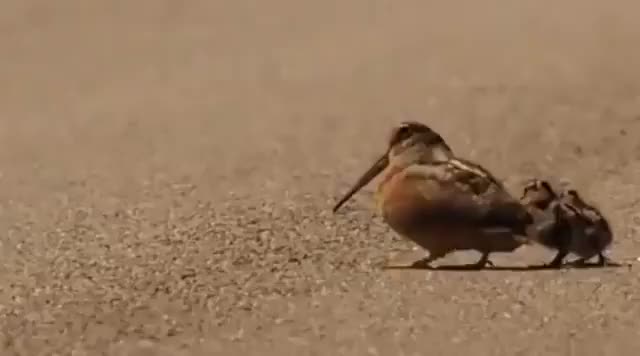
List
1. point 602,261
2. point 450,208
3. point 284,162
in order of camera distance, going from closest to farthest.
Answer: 1. point 450,208
2. point 602,261
3. point 284,162

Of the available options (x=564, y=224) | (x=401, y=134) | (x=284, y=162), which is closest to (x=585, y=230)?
(x=564, y=224)

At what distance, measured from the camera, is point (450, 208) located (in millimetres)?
904

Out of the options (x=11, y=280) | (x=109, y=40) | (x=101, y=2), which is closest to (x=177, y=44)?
(x=109, y=40)

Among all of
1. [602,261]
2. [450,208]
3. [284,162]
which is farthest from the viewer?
[284,162]

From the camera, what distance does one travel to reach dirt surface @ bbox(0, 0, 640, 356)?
0.95m

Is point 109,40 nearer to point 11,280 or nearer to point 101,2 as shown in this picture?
point 101,2

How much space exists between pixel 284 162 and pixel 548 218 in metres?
0.47

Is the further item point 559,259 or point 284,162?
point 284,162

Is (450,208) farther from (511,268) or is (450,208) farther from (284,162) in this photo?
(284,162)

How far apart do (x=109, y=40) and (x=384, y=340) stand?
1114 millimetres

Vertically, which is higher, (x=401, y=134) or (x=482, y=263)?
(x=401, y=134)

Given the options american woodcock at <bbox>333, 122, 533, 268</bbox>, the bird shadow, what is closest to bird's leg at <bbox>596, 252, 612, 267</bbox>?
the bird shadow

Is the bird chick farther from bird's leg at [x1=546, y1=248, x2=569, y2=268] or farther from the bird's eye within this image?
the bird's eye

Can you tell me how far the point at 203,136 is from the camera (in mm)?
1453
